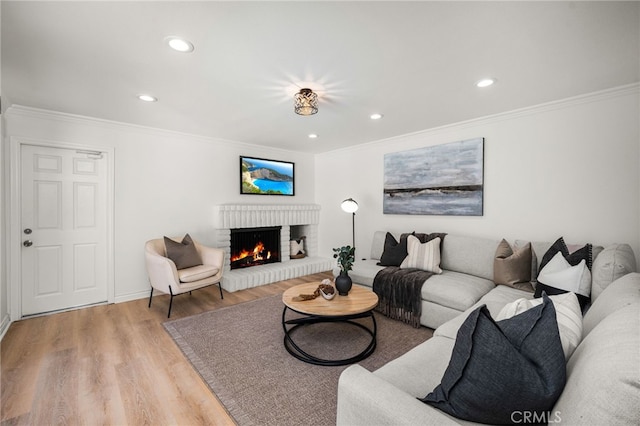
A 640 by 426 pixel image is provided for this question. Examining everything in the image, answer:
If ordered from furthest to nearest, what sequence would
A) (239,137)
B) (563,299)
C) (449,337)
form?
(239,137) → (449,337) → (563,299)

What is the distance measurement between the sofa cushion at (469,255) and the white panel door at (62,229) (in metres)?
4.37

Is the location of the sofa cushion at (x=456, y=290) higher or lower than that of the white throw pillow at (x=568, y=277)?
lower

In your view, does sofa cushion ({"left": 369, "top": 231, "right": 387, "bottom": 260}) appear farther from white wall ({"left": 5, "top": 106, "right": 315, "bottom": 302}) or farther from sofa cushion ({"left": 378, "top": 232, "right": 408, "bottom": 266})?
white wall ({"left": 5, "top": 106, "right": 315, "bottom": 302})

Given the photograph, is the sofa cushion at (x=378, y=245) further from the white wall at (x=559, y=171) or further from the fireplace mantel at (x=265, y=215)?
the fireplace mantel at (x=265, y=215)

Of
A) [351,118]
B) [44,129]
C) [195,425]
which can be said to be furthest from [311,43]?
[44,129]

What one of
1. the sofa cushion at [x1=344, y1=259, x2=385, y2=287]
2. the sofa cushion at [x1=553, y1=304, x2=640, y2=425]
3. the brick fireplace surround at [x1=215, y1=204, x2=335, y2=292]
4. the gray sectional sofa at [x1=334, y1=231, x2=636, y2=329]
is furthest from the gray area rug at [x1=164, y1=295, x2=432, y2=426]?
the sofa cushion at [x1=553, y1=304, x2=640, y2=425]

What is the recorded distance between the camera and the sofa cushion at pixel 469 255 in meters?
3.21

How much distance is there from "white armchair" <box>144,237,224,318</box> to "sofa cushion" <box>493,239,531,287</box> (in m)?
3.28

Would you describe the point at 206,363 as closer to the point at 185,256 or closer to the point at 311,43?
the point at 185,256

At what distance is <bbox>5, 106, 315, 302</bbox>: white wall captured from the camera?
338 cm

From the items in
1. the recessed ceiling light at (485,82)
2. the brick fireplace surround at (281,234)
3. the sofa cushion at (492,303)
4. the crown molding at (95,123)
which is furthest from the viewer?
the brick fireplace surround at (281,234)

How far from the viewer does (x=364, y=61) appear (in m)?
2.12

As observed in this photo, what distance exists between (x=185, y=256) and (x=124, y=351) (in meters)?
1.35

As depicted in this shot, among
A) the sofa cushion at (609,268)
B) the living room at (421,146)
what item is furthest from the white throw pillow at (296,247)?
the sofa cushion at (609,268)
